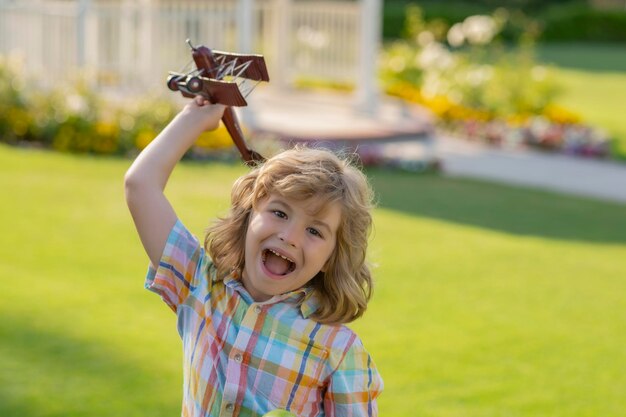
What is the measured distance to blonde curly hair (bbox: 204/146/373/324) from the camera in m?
2.40

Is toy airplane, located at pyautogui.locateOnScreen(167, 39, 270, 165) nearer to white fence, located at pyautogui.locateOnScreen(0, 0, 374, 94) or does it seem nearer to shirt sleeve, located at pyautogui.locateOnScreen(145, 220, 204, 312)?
shirt sleeve, located at pyautogui.locateOnScreen(145, 220, 204, 312)

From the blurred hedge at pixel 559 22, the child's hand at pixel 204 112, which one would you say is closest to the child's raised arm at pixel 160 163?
the child's hand at pixel 204 112

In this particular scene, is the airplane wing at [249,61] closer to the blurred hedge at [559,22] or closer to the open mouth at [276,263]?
the open mouth at [276,263]

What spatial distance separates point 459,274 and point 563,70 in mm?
17706

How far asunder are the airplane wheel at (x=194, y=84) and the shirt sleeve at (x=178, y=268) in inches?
11.8

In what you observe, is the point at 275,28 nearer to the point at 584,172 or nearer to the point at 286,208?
the point at 584,172

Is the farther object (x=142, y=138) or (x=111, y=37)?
(x=111, y=37)

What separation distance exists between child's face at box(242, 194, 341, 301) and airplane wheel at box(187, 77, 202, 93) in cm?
27

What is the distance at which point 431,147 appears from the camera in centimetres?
1166

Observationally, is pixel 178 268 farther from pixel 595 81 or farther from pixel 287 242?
pixel 595 81

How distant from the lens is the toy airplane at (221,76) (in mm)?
2393

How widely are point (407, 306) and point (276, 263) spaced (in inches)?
132

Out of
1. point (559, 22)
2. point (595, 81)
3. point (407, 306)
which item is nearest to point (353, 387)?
point (407, 306)

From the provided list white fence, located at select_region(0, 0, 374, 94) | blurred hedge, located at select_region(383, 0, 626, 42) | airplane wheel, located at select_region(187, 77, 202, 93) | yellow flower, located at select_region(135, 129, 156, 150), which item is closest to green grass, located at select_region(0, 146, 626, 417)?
yellow flower, located at select_region(135, 129, 156, 150)
